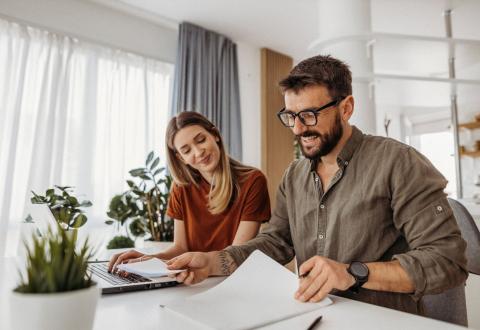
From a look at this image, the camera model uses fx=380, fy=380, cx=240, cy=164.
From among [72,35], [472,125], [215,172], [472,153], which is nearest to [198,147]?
[215,172]

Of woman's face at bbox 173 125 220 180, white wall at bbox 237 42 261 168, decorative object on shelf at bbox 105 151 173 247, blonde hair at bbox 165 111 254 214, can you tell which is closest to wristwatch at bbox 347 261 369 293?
blonde hair at bbox 165 111 254 214

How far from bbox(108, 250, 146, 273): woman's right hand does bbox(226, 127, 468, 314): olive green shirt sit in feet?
0.87

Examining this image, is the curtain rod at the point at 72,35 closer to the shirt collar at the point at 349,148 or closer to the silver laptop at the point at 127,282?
the silver laptop at the point at 127,282

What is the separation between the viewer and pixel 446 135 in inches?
226

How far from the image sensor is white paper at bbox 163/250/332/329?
63cm

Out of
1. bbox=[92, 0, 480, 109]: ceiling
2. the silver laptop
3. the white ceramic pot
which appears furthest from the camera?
bbox=[92, 0, 480, 109]: ceiling

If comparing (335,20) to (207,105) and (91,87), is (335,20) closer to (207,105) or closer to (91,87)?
(207,105)

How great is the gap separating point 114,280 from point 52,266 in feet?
1.61

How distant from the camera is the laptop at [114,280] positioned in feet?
2.74

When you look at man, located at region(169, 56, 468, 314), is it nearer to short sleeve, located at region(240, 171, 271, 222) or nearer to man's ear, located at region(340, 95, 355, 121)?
man's ear, located at region(340, 95, 355, 121)

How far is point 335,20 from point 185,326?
245 cm

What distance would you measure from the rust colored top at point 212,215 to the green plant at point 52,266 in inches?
38.7

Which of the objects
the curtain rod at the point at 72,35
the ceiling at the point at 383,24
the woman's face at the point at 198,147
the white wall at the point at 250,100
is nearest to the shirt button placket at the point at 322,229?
the woman's face at the point at 198,147

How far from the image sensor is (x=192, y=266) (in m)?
0.94
